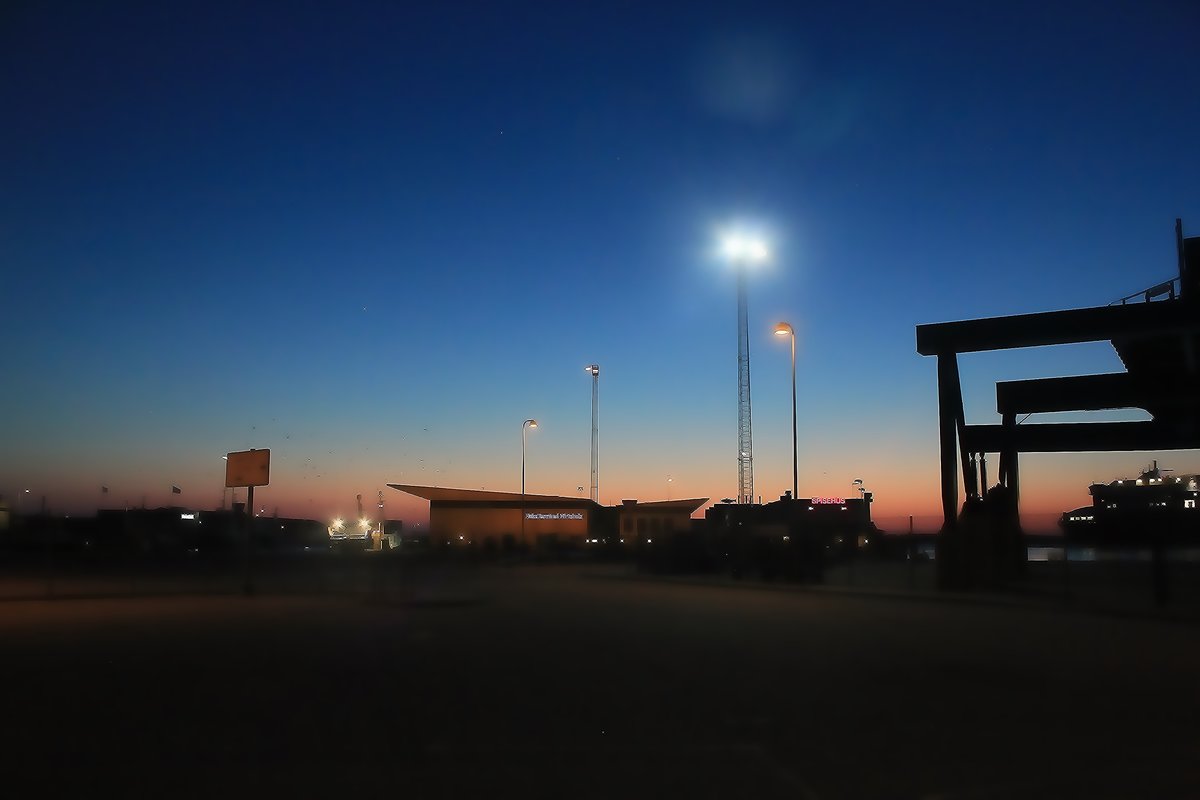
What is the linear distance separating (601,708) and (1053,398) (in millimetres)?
29495

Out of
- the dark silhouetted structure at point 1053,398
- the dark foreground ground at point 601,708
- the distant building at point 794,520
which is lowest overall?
the dark foreground ground at point 601,708

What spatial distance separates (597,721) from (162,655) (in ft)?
25.0

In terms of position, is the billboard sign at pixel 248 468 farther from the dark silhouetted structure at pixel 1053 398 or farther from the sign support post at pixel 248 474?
the dark silhouetted structure at pixel 1053 398

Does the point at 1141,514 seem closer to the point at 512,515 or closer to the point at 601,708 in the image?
the point at 601,708

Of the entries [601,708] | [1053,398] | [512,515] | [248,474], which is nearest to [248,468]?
[248,474]

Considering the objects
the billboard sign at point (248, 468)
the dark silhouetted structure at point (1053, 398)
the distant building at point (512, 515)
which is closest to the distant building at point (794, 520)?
the dark silhouetted structure at point (1053, 398)

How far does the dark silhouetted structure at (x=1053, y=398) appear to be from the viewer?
2502cm

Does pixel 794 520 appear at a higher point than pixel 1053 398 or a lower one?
lower

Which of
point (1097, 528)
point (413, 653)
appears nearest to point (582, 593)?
point (413, 653)

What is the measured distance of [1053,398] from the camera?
3412 cm

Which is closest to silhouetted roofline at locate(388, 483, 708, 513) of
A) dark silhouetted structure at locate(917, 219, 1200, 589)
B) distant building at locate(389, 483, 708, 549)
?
distant building at locate(389, 483, 708, 549)

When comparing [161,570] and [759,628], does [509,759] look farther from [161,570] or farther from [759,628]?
[161,570]

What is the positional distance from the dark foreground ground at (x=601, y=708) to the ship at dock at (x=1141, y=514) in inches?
276

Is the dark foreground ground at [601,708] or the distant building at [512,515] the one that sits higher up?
the distant building at [512,515]
